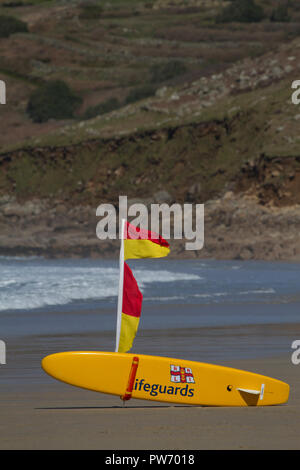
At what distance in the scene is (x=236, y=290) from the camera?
26.0 meters

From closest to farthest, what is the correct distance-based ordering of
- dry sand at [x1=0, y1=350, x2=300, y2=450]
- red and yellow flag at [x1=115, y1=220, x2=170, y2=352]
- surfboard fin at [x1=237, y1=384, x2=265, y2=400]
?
dry sand at [x1=0, y1=350, x2=300, y2=450]
surfboard fin at [x1=237, y1=384, x2=265, y2=400]
red and yellow flag at [x1=115, y1=220, x2=170, y2=352]

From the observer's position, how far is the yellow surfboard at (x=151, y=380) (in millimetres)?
9383

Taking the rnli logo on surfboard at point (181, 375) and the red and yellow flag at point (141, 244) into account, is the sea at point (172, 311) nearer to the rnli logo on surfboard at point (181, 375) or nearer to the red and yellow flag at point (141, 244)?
the rnli logo on surfboard at point (181, 375)

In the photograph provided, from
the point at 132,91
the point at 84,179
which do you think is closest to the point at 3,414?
the point at 84,179

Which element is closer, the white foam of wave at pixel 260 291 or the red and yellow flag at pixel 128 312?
the red and yellow flag at pixel 128 312

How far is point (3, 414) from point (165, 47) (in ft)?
389

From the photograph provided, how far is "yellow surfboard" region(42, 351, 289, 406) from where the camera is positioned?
30.8ft

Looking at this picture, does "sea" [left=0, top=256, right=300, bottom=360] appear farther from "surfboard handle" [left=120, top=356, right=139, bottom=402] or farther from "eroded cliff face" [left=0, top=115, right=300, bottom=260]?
"eroded cliff face" [left=0, top=115, right=300, bottom=260]

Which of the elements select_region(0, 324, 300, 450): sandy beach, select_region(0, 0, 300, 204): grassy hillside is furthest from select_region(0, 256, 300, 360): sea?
select_region(0, 0, 300, 204): grassy hillside

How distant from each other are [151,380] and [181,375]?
0.28 m

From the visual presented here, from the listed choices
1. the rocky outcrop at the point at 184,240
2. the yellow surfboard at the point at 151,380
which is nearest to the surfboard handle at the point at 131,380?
the yellow surfboard at the point at 151,380

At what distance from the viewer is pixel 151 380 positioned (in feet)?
31.1

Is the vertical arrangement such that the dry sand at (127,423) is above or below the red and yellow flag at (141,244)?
below

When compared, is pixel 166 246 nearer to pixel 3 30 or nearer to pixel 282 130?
pixel 282 130
